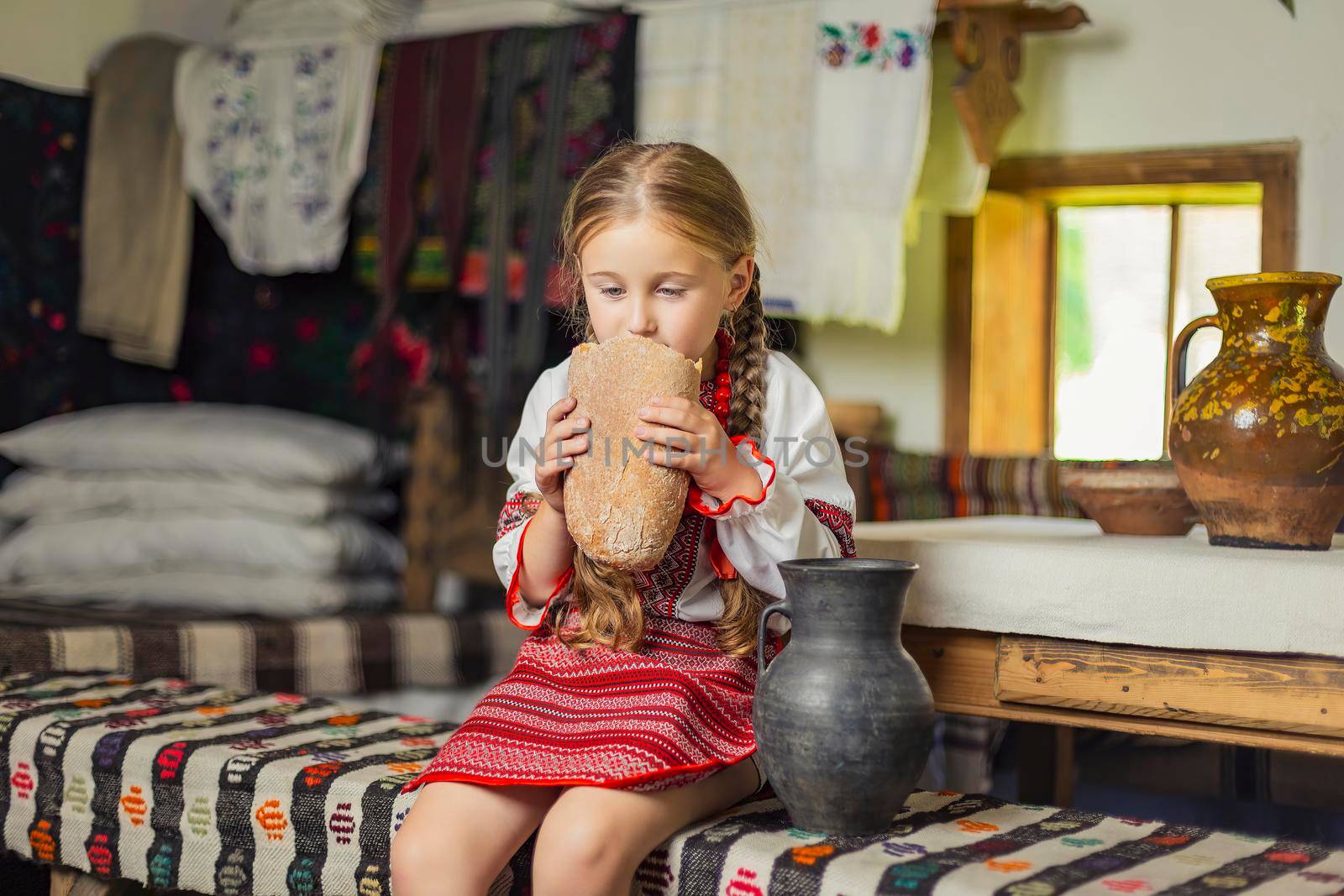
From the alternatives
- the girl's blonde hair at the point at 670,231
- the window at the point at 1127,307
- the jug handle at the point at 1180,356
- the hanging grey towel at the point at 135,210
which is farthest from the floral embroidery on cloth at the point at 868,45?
the hanging grey towel at the point at 135,210

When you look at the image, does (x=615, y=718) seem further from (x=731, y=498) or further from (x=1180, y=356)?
(x=1180, y=356)

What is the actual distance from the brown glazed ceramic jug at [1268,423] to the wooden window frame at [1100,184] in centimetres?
131

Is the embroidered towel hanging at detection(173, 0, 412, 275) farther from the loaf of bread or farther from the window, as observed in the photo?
the loaf of bread

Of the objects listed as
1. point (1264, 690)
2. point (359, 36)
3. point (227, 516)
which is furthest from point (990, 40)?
point (227, 516)

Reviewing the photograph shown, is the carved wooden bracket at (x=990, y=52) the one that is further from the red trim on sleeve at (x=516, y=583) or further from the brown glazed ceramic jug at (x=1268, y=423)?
the red trim on sleeve at (x=516, y=583)

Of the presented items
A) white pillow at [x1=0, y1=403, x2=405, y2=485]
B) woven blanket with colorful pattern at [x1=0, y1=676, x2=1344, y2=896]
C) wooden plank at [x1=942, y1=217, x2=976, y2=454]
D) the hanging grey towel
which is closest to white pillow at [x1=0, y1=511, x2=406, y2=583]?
white pillow at [x1=0, y1=403, x2=405, y2=485]

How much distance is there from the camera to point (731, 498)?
143 cm

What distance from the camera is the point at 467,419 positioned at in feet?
11.1

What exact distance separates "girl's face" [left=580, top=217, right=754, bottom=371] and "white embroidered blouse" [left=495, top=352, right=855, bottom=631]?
0.12 metres

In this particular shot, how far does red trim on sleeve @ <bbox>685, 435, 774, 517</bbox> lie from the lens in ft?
4.70

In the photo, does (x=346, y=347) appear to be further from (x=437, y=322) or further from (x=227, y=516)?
(x=227, y=516)

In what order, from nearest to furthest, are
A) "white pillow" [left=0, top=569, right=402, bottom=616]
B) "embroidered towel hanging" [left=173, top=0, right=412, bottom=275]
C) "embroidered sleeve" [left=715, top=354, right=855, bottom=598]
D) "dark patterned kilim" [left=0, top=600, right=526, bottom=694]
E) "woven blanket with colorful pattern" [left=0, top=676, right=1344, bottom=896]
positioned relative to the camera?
"woven blanket with colorful pattern" [left=0, top=676, right=1344, bottom=896] → "embroidered sleeve" [left=715, top=354, right=855, bottom=598] → "dark patterned kilim" [left=0, top=600, right=526, bottom=694] → "white pillow" [left=0, top=569, right=402, bottom=616] → "embroidered towel hanging" [left=173, top=0, right=412, bottom=275]

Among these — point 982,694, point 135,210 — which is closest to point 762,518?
point 982,694

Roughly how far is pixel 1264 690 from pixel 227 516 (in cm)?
244
